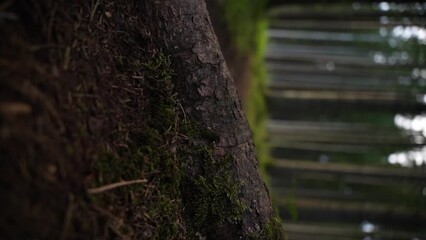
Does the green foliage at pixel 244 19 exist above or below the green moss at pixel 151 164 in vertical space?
above

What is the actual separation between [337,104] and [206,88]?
343cm

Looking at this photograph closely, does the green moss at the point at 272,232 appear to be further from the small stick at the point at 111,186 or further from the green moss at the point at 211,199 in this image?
the small stick at the point at 111,186

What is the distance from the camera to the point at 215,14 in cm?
327

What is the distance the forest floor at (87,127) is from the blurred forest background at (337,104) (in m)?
2.25

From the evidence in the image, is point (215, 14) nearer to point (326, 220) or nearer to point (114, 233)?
point (326, 220)

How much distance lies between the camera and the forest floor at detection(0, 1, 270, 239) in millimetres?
728

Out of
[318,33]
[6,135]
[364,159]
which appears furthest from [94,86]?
[318,33]

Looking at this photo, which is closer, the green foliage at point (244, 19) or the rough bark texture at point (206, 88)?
the rough bark texture at point (206, 88)

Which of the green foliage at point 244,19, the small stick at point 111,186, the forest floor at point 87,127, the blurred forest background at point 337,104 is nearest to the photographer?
the forest floor at point 87,127

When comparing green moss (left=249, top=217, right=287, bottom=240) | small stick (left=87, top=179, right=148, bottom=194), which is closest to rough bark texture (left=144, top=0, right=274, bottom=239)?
green moss (left=249, top=217, right=287, bottom=240)

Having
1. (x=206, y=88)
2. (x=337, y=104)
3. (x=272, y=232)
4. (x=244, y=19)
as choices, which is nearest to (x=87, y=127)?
(x=206, y=88)

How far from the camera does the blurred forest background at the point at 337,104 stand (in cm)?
398

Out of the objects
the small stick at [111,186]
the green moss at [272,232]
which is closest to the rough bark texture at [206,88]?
the green moss at [272,232]

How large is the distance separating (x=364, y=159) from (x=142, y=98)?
4278 millimetres
